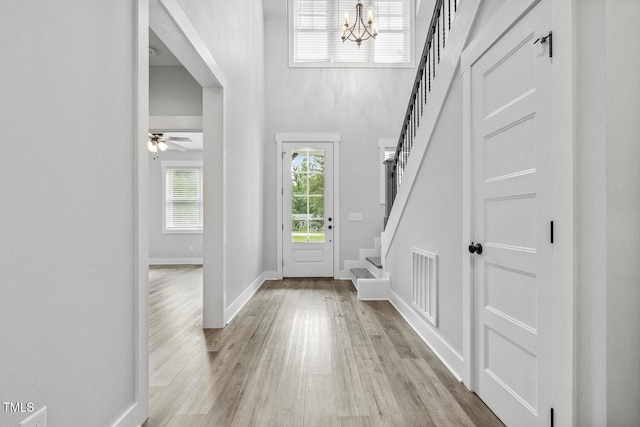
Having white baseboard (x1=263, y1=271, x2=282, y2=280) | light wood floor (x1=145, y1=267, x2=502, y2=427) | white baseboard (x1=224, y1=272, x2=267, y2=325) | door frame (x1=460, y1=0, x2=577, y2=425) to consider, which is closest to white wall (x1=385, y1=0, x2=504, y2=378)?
light wood floor (x1=145, y1=267, x2=502, y2=427)

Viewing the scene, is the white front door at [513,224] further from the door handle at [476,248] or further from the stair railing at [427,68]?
the stair railing at [427,68]

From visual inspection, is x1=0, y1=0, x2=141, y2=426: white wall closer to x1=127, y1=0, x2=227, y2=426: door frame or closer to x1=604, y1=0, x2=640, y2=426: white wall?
x1=127, y1=0, x2=227, y2=426: door frame

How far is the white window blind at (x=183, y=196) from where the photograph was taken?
8.97 metres

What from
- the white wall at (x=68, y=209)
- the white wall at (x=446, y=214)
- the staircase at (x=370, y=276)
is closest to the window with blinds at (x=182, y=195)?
the staircase at (x=370, y=276)

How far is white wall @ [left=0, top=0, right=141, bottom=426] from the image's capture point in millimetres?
1137

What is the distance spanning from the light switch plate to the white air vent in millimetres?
2507

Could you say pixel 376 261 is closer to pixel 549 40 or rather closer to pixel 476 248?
pixel 476 248

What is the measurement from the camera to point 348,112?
667 cm

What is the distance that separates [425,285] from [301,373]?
136 centimetres

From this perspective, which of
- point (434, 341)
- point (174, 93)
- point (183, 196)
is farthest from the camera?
point (183, 196)

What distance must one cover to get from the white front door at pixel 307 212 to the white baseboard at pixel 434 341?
2482mm

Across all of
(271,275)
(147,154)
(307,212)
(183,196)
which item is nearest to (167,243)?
(183,196)

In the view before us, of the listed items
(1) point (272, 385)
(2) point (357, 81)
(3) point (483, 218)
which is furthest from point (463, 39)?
(2) point (357, 81)

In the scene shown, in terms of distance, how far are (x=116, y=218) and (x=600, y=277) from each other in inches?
76.9
